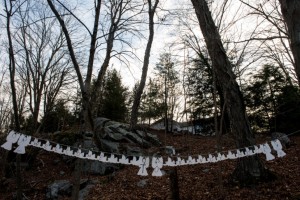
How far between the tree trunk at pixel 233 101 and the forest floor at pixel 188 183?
35 cm

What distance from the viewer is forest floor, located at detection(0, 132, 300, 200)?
6.35 metres

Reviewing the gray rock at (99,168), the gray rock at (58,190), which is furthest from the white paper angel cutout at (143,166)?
the gray rock at (99,168)

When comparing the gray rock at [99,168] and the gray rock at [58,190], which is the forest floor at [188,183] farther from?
the gray rock at [58,190]

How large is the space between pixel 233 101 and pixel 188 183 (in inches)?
115

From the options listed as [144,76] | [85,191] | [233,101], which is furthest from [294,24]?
[144,76]

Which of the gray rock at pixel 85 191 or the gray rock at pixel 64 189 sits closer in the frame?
the gray rock at pixel 85 191

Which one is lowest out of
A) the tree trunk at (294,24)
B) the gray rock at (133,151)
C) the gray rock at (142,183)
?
the gray rock at (142,183)

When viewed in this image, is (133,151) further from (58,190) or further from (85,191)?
(58,190)

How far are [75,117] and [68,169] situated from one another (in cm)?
1244

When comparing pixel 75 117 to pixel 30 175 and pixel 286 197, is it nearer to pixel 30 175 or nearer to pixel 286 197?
pixel 30 175

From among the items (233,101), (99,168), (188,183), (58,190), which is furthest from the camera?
(99,168)

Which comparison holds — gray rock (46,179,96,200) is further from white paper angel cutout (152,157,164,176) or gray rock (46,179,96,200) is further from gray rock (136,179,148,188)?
white paper angel cutout (152,157,164,176)

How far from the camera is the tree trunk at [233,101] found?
6480 millimetres

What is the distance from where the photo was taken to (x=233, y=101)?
264 inches
